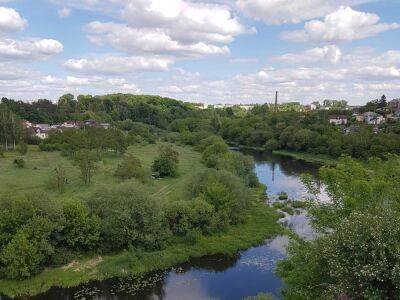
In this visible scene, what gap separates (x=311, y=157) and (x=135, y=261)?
67.0m

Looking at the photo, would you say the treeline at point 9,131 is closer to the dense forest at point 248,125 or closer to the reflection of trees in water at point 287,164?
the dense forest at point 248,125

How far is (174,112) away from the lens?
177125 mm

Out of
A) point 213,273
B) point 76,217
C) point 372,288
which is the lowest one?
point 213,273

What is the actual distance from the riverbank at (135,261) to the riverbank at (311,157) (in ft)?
156

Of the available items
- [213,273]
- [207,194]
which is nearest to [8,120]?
[207,194]

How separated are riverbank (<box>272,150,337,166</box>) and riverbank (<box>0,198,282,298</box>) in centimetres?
4764

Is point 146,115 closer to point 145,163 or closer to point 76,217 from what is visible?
point 145,163

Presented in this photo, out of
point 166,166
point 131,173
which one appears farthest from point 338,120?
point 131,173

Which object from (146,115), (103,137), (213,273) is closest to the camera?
(213,273)

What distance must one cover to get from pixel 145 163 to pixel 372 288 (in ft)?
194

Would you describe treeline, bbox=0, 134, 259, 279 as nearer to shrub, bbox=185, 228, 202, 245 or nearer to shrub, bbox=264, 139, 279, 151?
shrub, bbox=185, 228, 202, 245

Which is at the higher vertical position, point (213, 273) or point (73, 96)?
point (73, 96)

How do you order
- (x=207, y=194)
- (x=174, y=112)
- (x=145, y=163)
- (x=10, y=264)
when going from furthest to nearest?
(x=174, y=112)
(x=145, y=163)
(x=207, y=194)
(x=10, y=264)

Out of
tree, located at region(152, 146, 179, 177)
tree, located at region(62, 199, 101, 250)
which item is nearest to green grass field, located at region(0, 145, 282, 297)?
tree, located at region(62, 199, 101, 250)
